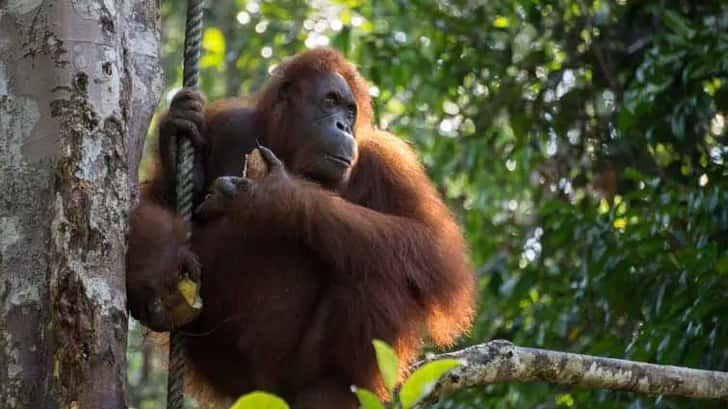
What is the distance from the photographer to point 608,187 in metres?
6.41

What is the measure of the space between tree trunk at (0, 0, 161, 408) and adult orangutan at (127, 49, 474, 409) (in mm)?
655

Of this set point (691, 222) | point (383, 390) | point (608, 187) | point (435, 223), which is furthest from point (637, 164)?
point (383, 390)

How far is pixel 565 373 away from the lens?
11.1 ft

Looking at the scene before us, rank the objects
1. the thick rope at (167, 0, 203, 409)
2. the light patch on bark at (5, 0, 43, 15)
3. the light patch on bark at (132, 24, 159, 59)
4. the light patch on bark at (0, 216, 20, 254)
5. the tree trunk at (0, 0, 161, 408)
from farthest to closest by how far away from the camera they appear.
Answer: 1. the light patch on bark at (132, 24, 159, 59)
2. the thick rope at (167, 0, 203, 409)
3. the light patch on bark at (5, 0, 43, 15)
4. the light patch on bark at (0, 216, 20, 254)
5. the tree trunk at (0, 0, 161, 408)

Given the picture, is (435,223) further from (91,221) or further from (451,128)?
(451,128)

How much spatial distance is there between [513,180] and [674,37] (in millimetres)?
2177

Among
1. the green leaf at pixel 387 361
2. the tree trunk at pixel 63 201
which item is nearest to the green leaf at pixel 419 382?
the green leaf at pixel 387 361

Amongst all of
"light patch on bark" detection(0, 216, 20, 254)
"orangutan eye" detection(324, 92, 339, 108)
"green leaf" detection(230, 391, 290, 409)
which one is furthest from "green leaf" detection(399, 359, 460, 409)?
"orangutan eye" detection(324, 92, 339, 108)

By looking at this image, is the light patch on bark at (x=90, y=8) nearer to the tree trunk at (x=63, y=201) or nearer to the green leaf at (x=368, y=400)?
the tree trunk at (x=63, y=201)

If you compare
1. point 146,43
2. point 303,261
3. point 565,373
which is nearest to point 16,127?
point 146,43

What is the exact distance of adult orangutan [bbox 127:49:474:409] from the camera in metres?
3.57

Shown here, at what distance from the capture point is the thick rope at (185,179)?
3.01 m

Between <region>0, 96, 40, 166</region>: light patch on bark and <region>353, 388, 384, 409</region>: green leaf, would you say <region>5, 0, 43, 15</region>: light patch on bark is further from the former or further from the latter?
<region>353, 388, 384, 409</region>: green leaf

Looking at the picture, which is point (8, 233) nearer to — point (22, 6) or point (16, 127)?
point (16, 127)
